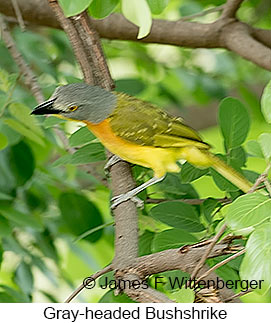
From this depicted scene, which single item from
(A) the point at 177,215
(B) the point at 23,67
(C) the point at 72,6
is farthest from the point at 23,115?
(C) the point at 72,6

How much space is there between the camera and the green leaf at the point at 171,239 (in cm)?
96

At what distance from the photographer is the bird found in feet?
2.98

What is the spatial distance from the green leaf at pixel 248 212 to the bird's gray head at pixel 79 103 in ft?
1.01

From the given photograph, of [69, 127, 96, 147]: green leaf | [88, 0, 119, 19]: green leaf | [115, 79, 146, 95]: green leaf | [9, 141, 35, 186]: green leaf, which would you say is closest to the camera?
[88, 0, 119, 19]: green leaf

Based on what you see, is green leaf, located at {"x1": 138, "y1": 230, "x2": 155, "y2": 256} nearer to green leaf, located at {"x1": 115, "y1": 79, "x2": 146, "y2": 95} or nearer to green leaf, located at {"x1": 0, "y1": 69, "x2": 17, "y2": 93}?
green leaf, located at {"x1": 0, "y1": 69, "x2": 17, "y2": 93}

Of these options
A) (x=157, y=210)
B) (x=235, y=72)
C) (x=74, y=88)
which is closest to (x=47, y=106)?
(x=74, y=88)

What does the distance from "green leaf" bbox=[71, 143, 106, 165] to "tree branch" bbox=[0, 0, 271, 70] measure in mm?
412

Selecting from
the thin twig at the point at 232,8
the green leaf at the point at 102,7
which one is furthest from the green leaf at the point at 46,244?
the green leaf at the point at 102,7

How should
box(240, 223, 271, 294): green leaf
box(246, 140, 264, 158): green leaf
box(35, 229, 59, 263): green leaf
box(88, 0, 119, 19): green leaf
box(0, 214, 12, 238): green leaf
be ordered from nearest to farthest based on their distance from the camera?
box(240, 223, 271, 294): green leaf, box(88, 0, 119, 19): green leaf, box(246, 140, 264, 158): green leaf, box(0, 214, 12, 238): green leaf, box(35, 229, 59, 263): green leaf

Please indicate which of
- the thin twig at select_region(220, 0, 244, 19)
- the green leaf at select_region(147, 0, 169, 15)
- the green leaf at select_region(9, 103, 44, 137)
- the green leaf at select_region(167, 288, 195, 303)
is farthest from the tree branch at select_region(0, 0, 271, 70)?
the green leaf at select_region(167, 288, 195, 303)

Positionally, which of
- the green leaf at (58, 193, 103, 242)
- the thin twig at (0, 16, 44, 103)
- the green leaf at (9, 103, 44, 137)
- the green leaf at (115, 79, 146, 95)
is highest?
the green leaf at (115, 79, 146, 95)

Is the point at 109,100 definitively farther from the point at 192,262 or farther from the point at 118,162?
the point at 192,262

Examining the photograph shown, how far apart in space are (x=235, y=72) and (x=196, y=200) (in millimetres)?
1127

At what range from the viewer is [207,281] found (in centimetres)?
78
